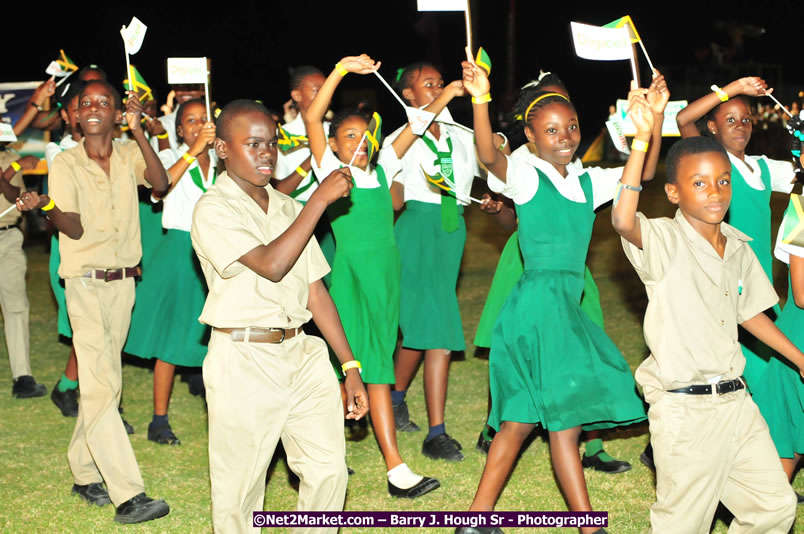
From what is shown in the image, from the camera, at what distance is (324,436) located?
441cm

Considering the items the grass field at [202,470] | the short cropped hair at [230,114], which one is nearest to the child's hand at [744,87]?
the grass field at [202,470]

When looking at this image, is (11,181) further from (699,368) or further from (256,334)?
(699,368)

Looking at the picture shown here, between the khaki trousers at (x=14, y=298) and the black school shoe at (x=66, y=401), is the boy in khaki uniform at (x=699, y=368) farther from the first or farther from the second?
the khaki trousers at (x=14, y=298)

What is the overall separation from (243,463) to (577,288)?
184 cm

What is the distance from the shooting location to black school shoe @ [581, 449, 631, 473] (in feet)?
20.6

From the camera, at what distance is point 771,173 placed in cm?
627

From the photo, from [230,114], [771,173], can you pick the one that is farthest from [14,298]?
[771,173]

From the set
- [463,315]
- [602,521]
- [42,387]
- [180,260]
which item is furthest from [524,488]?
[463,315]

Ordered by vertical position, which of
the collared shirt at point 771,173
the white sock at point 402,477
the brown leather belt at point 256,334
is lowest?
the white sock at point 402,477

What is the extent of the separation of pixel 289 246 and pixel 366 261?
197 cm

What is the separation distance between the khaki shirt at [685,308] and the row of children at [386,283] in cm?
1

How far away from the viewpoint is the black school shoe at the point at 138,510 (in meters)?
5.57

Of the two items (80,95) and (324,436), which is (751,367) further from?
(80,95)

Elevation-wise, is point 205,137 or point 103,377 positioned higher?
point 205,137
